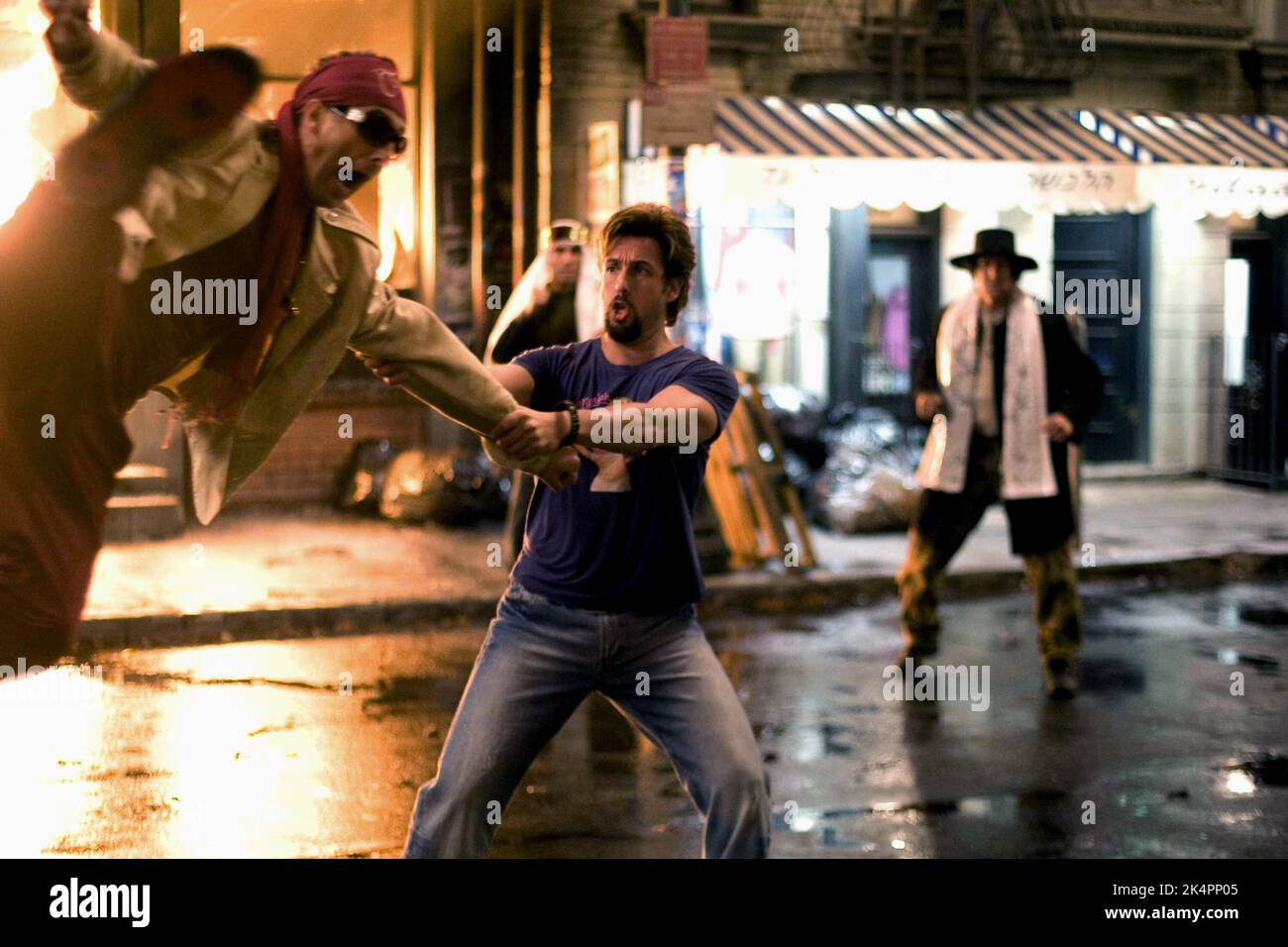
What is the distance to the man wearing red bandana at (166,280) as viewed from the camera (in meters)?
3.07

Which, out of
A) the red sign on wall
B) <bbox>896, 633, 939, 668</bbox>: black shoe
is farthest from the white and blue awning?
<bbox>896, 633, 939, 668</bbox>: black shoe

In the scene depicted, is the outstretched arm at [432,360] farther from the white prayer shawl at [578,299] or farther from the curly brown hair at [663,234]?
the white prayer shawl at [578,299]

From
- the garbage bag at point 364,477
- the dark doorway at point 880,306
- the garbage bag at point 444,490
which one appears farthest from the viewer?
the dark doorway at point 880,306

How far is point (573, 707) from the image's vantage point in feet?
14.2

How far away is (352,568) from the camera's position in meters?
11.3

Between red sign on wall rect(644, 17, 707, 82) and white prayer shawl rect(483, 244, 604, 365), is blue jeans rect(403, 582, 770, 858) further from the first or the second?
red sign on wall rect(644, 17, 707, 82)

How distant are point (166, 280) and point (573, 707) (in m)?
1.62

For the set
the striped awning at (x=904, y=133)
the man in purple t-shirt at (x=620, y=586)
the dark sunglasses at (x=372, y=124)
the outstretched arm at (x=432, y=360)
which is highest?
the striped awning at (x=904, y=133)

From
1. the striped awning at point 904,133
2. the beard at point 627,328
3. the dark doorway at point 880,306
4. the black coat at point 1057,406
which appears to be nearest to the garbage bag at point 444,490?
the striped awning at point 904,133

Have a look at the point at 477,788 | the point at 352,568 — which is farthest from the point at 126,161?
the point at 352,568

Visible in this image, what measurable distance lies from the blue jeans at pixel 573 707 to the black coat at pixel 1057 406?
13.9 ft

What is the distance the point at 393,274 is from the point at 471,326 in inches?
33.2

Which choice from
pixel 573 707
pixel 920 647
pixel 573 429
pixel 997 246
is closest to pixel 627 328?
pixel 573 429

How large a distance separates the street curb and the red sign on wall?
3494mm
